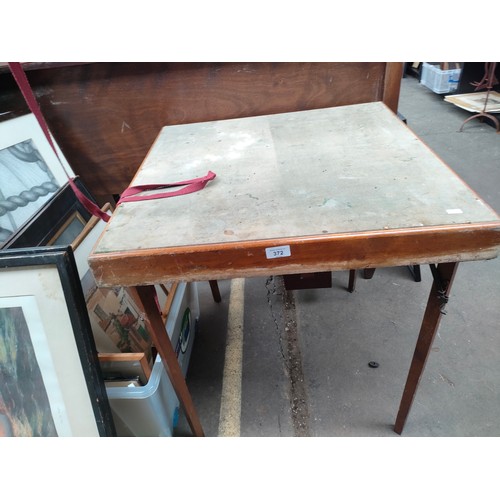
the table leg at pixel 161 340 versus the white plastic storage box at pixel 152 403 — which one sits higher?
the table leg at pixel 161 340

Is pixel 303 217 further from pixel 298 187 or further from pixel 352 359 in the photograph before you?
pixel 352 359

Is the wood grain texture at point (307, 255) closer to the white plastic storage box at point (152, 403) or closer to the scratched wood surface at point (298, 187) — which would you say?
the scratched wood surface at point (298, 187)

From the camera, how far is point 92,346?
2.92ft

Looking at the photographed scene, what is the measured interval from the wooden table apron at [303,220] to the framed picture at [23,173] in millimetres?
519

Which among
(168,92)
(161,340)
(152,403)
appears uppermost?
(168,92)

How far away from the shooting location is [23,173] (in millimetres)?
1352

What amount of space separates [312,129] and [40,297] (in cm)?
91

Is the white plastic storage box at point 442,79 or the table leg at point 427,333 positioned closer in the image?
the table leg at point 427,333

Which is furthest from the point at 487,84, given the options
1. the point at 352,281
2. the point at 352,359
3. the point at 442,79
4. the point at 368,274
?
the point at 352,359

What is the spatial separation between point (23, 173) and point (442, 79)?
14.2 feet

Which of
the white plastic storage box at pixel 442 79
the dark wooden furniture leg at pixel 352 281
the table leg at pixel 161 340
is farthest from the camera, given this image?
the white plastic storage box at pixel 442 79

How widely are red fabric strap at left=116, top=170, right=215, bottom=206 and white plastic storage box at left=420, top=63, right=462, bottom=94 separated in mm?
4095

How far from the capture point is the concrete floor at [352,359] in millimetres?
1230

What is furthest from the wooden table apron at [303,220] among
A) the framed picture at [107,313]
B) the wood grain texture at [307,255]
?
the framed picture at [107,313]
